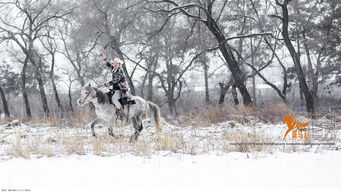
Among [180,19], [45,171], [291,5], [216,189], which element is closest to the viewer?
[216,189]

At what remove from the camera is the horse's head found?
6.98m

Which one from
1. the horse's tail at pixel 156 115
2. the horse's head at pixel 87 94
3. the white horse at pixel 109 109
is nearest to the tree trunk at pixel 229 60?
the horse's tail at pixel 156 115

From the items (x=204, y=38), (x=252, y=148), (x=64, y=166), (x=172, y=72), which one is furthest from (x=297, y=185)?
(x=172, y=72)

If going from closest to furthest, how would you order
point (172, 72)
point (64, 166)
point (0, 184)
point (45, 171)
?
point (0, 184) → point (45, 171) → point (64, 166) → point (172, 72)

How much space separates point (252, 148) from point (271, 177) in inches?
75.9

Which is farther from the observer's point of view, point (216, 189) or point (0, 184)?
point (0, 184)

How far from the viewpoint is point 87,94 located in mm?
7055

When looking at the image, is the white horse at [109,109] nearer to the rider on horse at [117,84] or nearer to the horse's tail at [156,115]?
the horse's tail at [156,115]

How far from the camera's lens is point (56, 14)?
23078 mm

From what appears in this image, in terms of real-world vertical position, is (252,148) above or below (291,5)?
below

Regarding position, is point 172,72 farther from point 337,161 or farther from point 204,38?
point 337,161

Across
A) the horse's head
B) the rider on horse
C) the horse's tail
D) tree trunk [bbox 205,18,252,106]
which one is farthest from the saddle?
tree trunk [bbox 205,18,252,106]

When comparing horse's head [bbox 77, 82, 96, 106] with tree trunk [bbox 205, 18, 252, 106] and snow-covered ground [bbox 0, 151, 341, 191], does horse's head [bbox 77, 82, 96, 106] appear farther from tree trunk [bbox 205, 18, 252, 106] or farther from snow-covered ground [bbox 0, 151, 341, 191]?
tree trunk [bbox 205, 18, 252, 106]

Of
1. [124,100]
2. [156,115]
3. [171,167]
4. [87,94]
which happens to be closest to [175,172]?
[171,167]
